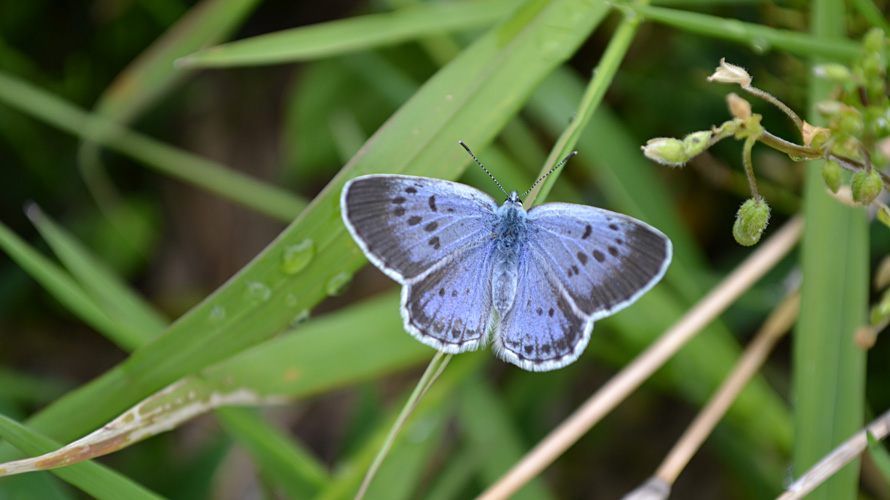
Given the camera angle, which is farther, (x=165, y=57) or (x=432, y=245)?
(x=165, y=57)

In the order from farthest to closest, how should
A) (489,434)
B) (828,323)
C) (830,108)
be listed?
(489,434) < (828,323) < (830,108)

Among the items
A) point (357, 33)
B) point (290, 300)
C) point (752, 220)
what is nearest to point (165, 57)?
point (357, 33)

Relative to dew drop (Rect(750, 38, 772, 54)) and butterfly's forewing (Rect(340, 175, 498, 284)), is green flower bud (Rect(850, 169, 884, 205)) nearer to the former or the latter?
dew drop (Rect(750, 38, 772, 54))

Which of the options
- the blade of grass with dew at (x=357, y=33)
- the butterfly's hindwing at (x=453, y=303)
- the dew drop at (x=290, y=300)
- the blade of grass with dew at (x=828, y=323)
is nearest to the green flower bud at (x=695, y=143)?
the butterfly's hindwing at (x=453, y=303)

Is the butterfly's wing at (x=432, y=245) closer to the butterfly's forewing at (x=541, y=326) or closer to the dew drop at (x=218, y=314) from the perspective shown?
the butterfly's forewing at (x=541, y=326)

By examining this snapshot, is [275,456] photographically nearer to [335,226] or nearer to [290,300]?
[290,300]

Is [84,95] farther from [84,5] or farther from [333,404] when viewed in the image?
[333,404]

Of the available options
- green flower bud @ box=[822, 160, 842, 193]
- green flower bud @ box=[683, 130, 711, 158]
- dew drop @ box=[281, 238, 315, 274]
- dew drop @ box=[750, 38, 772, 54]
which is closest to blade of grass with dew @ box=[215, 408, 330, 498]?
dew drop @ box=[281, 238, 315, 274]
